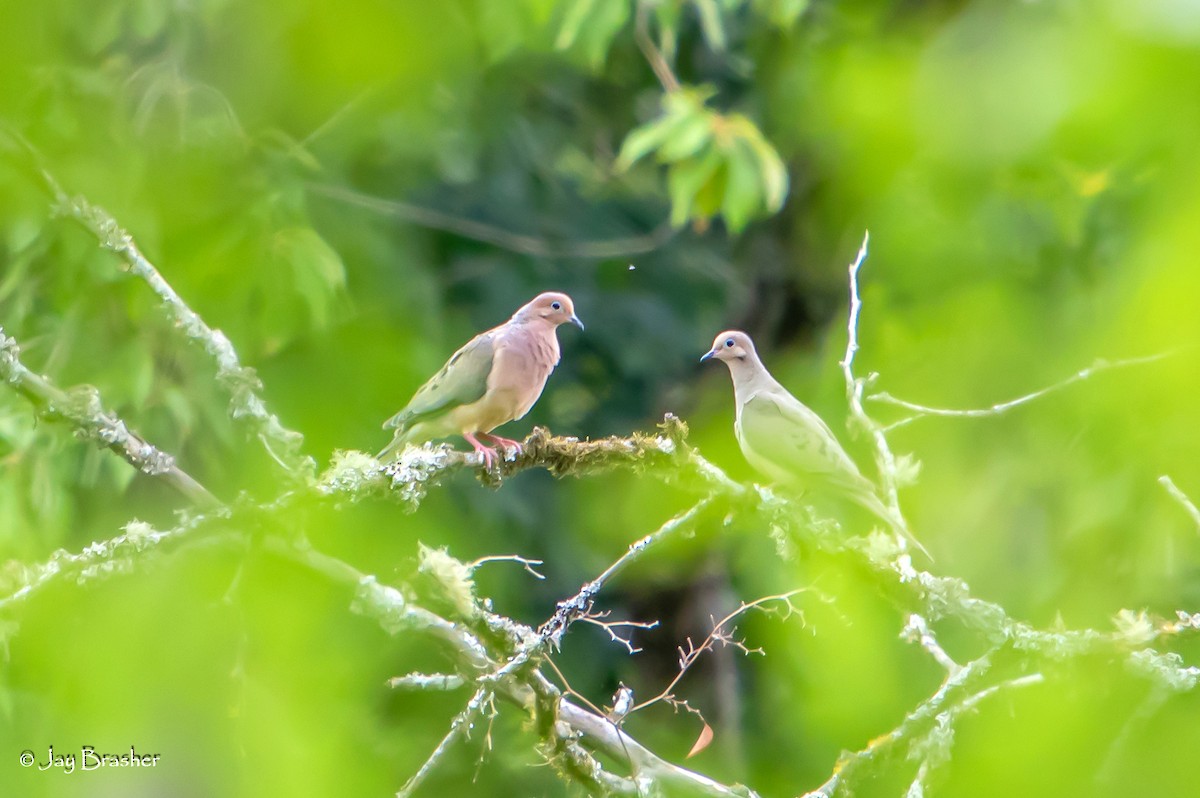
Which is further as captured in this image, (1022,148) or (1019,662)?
(1022,148)

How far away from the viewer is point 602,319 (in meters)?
7.51

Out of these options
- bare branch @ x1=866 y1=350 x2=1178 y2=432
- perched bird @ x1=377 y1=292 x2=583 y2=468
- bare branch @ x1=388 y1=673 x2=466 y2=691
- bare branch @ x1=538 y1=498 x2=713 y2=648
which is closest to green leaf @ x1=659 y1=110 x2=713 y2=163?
perched bird @ x1=377 y1=292 x2=583 y2=468

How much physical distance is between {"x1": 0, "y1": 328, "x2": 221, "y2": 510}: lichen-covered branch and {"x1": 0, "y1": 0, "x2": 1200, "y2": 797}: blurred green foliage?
172 mm

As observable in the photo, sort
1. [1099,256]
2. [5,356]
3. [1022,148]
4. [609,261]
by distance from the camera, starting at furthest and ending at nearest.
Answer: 1. [609,261]
2. [1099,256]
3. [1022,148]
4. [5,356]

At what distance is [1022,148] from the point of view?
512cm

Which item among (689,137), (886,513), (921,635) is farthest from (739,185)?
(921,635)

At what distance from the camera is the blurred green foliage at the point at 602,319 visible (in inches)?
→ 158

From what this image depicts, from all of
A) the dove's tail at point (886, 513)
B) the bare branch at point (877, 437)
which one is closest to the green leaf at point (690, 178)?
the dove's tail at point (886, 513)

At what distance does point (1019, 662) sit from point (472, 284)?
14.3 feet

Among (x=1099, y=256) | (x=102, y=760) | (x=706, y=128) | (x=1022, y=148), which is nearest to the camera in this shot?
(x=102, y=760)

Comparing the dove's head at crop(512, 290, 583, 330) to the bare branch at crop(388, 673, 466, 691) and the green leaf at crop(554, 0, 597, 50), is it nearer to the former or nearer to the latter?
the green leaf at crop(554, 0, 597, 50)

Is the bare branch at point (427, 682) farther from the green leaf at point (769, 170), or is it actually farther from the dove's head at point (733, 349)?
the green leaf at point (769, 170)

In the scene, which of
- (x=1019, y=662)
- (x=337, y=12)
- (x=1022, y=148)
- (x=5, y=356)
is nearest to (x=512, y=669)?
(x=5, y=356)

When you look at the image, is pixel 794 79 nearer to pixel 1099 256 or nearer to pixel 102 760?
pixel 1099 256
